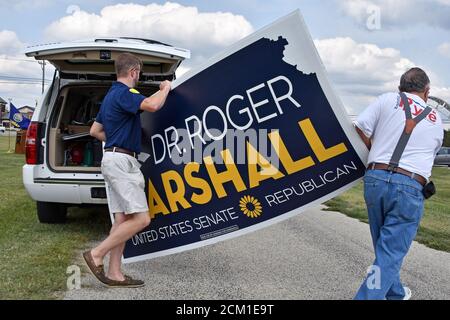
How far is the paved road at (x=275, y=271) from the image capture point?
14.7 ft

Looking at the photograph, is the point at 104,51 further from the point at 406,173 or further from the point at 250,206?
the point at 406,173

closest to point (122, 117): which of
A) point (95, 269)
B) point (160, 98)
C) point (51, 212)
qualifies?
point (160, 98)

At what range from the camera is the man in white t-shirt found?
3734 millimetres

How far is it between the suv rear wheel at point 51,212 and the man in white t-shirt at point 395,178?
438 centimetres

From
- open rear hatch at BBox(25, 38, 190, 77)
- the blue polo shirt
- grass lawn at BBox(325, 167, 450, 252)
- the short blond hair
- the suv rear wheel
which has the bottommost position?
grass lawn at BBox(325, 167, 450, 252)

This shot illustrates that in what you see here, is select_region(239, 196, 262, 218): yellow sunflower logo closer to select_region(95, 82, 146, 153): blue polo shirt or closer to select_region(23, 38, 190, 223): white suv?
select_region(95, 82, 146, 153): blue polo shirt

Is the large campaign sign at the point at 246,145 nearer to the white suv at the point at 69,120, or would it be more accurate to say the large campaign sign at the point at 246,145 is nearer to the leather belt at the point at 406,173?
the leather belt at the point at 406,173

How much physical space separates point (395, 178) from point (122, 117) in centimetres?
220

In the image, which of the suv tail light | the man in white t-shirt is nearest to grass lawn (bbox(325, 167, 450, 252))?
the man in white t-shirt

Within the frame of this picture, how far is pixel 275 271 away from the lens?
206 inches

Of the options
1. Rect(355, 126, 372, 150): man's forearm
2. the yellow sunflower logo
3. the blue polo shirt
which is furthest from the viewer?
the yellow sunflower logo

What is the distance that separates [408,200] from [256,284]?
65.7 inches

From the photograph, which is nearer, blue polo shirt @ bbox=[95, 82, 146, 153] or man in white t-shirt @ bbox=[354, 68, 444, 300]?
man in white t-shirt @ bbox=[354, 68, 444, 300]

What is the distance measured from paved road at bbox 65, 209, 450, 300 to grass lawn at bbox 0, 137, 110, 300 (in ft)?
0.99
